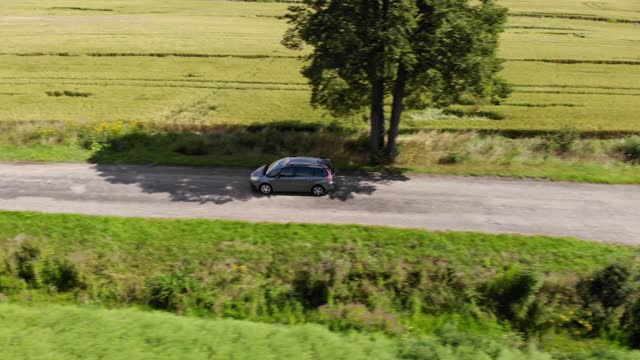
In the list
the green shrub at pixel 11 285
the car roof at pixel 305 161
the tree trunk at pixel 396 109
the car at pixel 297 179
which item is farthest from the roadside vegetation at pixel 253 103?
the green shrub at pixel 11 285

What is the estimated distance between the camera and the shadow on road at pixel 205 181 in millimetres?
21750

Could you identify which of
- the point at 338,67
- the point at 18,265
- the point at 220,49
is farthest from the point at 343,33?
the point at 220,49

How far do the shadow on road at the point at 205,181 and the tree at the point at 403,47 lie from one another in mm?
3826

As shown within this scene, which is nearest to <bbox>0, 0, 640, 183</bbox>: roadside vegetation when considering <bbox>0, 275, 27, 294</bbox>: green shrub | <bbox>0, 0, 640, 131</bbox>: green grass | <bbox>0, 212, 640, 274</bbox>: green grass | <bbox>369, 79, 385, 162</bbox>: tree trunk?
<bbox>0, 0, 640, 131</bbox>: green grass

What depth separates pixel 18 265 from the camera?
1714 centimetres

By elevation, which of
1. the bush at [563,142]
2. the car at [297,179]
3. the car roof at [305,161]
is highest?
the bush at [563,142]

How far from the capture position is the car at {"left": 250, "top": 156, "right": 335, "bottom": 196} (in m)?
21.6

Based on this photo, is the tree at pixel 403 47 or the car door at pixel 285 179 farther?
the car door at pixel 285 179

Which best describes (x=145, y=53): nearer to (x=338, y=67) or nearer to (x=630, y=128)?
(x=338, y=67)

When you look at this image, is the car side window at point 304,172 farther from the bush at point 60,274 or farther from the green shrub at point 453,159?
the bush at point 60,274

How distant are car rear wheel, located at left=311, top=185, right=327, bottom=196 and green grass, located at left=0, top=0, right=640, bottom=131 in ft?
35.7

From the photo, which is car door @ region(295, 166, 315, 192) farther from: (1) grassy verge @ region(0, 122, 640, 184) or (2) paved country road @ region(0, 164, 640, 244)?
(1) grassy verge @ region(0, 122, 640, 184)

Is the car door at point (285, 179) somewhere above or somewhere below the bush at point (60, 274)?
above

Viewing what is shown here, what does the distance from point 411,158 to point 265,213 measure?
8.48 m
